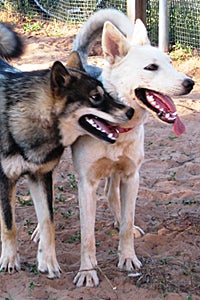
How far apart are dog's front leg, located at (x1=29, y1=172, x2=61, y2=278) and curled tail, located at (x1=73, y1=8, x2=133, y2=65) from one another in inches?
46.5

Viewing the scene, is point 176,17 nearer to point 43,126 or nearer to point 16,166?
point 43,126

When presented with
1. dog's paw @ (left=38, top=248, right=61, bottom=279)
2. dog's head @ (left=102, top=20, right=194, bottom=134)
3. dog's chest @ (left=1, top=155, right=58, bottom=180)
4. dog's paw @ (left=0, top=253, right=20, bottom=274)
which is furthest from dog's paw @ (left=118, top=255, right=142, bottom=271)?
dog's head @ (left=102, top=20, right=194, bottom=134)

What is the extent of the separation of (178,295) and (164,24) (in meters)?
7.09

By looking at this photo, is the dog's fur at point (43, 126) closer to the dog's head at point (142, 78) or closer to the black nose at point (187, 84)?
the dog's head at point (142, 78)

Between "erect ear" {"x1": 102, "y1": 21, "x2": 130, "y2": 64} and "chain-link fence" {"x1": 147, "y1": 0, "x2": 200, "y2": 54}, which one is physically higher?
"erect ear" {"x1": 102, "y1": 21, "x2": 130, "y2": 64}

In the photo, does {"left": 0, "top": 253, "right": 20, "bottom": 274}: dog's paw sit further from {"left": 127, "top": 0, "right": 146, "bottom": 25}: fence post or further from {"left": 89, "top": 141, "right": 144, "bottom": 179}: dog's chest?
{"left": 127, "top": 0, "right": 146, "bottom": 25}: fence post

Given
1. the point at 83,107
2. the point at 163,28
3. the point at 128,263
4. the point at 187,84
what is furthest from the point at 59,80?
the point at 163,28

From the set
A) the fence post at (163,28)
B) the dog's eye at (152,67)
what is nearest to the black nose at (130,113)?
the dog's eye at (152,67)

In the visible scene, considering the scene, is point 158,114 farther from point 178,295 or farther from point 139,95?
point 178,295

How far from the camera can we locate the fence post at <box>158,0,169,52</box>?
1033 centimetres

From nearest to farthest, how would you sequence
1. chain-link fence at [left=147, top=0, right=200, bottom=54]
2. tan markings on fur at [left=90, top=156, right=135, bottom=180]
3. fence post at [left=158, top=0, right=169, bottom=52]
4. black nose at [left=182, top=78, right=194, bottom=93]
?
black nose at [left=182, top=78, right=194, bottom=93]
tan markings on fur at [left=90, top=156, right=135, bottom=180]
fence post at [left=158, top=0, right=169, bottom=52]
chain-link fence at [left=147, top=0, right=200, bottom=54]

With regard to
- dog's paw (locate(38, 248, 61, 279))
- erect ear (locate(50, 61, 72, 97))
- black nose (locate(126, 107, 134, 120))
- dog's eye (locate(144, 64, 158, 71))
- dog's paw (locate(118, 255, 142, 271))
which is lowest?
dog's paw (locate(118, 255, 142, 271))

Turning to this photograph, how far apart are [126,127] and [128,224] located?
27.9 inches

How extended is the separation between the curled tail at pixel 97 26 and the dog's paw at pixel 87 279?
174 cm
